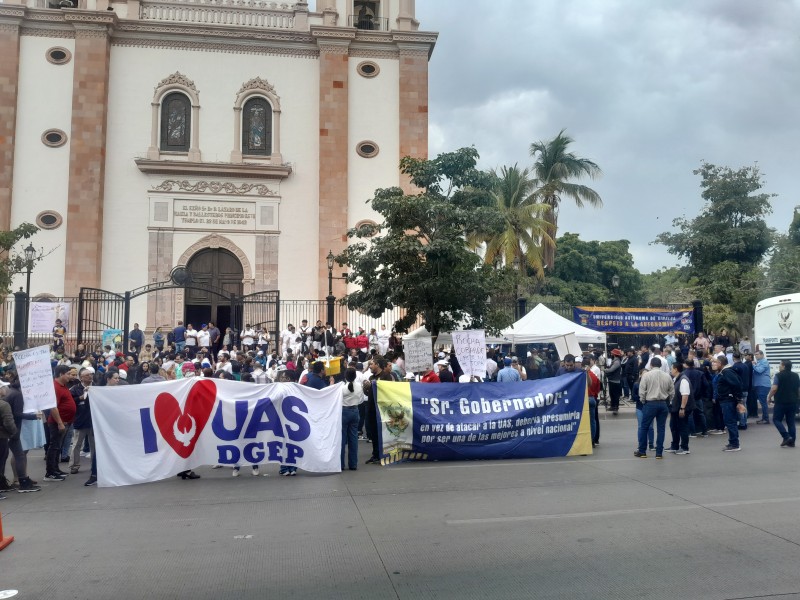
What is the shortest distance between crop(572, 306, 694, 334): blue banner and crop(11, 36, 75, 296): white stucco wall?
62.6 feet

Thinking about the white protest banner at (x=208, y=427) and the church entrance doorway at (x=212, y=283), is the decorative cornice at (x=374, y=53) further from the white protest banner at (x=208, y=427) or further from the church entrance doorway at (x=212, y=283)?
the white protest banner at (x=208, y=427)

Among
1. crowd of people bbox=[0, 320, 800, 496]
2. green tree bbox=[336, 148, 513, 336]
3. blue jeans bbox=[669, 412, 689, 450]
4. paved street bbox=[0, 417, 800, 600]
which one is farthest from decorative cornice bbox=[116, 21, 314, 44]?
blue jeans bbox=[669, 412, 689, 450]

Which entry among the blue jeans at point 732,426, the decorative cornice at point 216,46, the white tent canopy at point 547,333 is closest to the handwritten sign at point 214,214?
the decorative cornice at point 216,46

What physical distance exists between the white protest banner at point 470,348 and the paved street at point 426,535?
4.25 metres

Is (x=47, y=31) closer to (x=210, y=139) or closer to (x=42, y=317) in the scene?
(x=210, y=139)

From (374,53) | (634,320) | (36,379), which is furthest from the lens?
(374,53)

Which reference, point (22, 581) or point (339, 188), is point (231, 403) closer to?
point (22, 581)

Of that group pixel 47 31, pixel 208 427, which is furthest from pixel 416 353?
pixel 47 31

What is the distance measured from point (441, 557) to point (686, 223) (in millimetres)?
31529

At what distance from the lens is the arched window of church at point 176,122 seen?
94.2 ft

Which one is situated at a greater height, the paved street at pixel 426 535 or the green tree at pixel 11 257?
the green tree at pixel 11 257

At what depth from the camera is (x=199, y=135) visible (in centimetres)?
2869

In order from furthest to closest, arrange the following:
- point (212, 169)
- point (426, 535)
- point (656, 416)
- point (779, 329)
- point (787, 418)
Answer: point (212, 169)
point (779, 329)
point (787, 418)
point (656, 416)
point (426, 535)

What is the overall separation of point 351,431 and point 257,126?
21.0 meters
